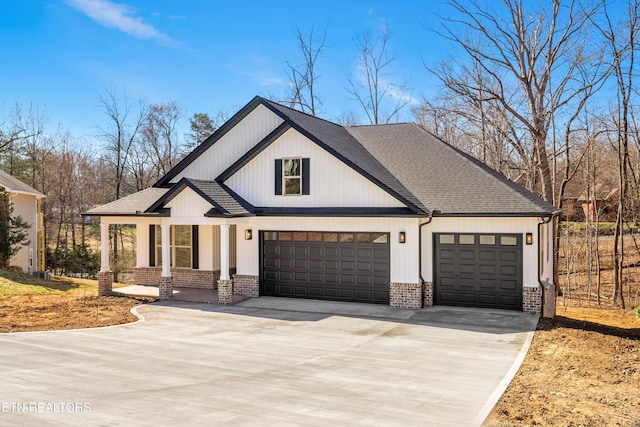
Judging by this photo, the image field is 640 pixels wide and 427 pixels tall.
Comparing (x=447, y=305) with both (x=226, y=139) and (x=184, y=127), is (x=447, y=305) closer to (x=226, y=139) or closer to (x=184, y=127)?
(x=226, y=139)

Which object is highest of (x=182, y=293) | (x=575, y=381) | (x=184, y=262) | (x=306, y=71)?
(x=306, y=71)

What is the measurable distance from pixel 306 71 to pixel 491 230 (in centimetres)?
2307

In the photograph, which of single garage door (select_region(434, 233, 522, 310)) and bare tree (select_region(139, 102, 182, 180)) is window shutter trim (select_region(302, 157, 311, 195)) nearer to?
single garage door (select_region(434, 233, 522, 310))

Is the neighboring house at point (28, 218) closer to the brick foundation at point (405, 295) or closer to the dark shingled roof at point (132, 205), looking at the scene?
the dark shingled roof at point (132, 205)

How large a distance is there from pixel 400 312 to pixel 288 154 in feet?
20.5

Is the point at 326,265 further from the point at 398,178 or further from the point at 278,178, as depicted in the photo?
the point at 398,178

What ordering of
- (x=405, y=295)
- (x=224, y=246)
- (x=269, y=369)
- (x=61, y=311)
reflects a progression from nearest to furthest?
(x=269, y=369) < (x=61, y=311) < (x=405, y=295) < (x=224, y=246)

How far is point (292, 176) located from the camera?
16.8 metres

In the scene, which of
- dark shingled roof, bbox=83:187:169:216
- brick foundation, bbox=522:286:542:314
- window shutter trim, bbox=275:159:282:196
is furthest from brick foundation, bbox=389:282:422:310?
dark shingled roof, bbox=83:187:169:216

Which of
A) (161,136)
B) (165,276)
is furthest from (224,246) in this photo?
(161,136)

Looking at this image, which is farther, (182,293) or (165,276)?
(182,293)

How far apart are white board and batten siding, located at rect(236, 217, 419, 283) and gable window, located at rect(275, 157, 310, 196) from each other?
3.03ft

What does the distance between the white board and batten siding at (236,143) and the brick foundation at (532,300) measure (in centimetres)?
1000

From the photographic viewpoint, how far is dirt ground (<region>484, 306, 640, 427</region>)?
22.8 ft
